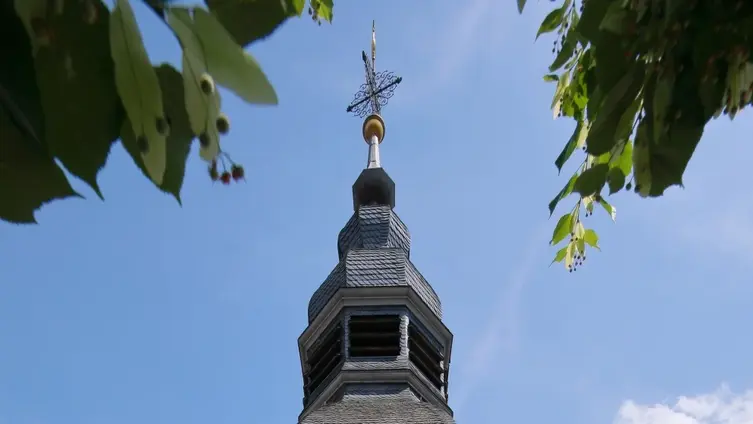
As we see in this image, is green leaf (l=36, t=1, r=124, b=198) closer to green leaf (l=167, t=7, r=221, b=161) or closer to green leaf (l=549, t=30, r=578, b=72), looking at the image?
green leaf (l=167, t=7, r=221, b=161)

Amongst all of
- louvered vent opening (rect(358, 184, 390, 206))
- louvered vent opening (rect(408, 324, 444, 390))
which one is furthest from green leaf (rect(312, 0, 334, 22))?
louvered vent opening (rect(358, 184, 390, 206))

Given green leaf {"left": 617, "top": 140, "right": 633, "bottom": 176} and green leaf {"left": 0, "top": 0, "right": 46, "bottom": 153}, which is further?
green leaf {"left": 617, "top": 140, "right": 633, "bottom": 176}

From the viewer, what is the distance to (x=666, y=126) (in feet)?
6.33

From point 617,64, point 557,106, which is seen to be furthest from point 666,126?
point 557,106

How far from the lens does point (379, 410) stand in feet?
48.0

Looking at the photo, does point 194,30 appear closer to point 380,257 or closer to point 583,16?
point 583,16

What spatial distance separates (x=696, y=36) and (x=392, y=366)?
13922 millimetres

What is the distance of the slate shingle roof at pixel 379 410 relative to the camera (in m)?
14.3

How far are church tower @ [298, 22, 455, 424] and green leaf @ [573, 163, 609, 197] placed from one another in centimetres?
1219

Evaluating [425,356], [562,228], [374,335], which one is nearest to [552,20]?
[562,228]

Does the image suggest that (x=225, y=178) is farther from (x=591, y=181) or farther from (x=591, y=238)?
(x=591, y=238)

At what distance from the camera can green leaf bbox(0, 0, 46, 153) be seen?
1132mm

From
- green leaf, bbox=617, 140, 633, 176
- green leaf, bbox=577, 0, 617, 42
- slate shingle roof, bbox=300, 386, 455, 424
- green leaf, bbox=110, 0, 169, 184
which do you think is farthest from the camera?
slate shingle roof, bbox=300, 386, 455, 424

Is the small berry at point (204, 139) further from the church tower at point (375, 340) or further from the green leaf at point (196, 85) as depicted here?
the church tower at point (375, 340)
